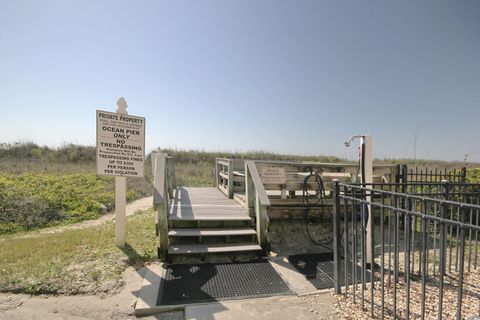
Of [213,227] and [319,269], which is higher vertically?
[213,227]

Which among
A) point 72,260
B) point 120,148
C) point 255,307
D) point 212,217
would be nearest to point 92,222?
point 72,260

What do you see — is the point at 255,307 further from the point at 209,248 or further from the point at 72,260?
the point at 72,260

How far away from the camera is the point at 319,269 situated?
4152 mm

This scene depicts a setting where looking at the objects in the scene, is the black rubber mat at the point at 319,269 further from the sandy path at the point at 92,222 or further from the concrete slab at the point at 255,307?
the sandy path at the point at 92,222

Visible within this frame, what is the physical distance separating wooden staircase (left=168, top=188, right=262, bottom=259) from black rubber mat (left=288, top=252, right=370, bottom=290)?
0.71 meters

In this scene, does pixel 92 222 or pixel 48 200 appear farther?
pixel 48 200

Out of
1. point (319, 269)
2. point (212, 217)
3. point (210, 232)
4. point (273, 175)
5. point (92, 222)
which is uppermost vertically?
point (273, 175)

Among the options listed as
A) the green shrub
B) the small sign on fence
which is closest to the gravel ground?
the small sign on fence

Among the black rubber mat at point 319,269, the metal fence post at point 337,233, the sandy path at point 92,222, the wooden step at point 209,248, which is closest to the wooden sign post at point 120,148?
the wooden step at point 209,248

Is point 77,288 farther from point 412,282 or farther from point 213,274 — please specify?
point 412,282

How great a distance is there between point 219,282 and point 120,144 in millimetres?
2777

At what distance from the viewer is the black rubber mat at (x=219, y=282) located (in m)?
3.28

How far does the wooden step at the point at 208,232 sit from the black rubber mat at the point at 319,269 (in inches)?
34.1

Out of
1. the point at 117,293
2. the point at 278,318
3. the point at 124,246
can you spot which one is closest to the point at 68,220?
the point at 124,246
